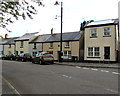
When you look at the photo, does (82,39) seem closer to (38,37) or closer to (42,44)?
(42,44)

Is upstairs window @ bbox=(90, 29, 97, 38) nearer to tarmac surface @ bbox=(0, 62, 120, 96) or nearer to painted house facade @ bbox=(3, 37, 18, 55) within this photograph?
tarmac surface @ bbox=(0, 62, 120, 96)

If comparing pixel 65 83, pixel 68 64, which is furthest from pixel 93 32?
pixel 65 83

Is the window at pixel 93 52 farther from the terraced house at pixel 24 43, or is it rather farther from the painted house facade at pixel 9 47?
the painted house facade at pixel 9 47

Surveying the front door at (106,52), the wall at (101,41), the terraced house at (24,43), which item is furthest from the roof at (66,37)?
the front door at (106,52)

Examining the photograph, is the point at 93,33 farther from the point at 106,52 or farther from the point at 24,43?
the point at 24,43

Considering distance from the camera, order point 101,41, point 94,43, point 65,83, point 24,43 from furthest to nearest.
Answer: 1. point 24,43
2. point 94,43
3. point 101,41
4. point 65,83

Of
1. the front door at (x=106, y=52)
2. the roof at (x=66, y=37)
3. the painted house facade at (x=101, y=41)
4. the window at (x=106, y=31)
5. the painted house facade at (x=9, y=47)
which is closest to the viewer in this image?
the painted house facade at (x=101, y=41)

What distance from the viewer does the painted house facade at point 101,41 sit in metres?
28.5


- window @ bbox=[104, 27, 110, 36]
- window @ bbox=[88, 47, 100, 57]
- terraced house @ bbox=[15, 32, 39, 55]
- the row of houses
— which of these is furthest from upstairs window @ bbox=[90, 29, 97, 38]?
terraced house @ bbox=[15, 32, 39, 55]

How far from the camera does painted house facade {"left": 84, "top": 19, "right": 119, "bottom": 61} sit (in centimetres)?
2852

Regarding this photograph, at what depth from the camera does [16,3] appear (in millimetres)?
6648

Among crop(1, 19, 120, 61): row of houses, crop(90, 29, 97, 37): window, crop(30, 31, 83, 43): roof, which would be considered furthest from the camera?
crop(30, 31, 83, 43): roof

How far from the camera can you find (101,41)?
29.8 meters

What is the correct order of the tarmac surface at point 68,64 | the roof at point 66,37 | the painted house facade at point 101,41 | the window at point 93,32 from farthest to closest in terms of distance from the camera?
the roof at point 66,37
the window at point 93,32
the painted house facade at point 101,41
the tarmac surface at point 68,64
